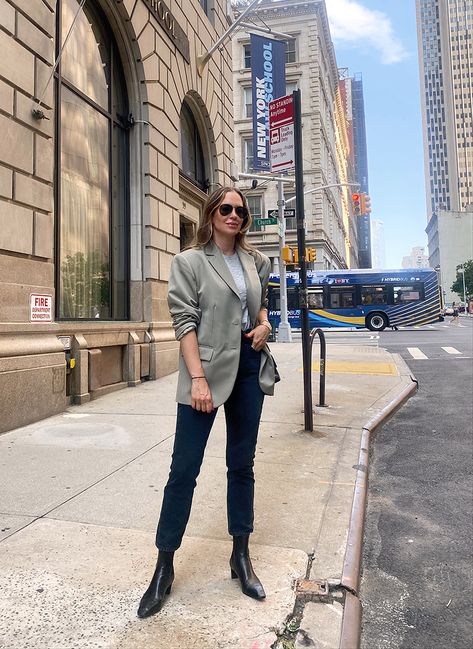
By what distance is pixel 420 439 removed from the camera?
6.03m

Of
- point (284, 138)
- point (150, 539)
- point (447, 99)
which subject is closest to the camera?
point (150, 539)

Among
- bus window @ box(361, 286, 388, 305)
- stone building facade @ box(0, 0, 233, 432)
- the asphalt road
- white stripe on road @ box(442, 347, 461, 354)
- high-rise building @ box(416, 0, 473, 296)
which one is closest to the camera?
the asphalt road

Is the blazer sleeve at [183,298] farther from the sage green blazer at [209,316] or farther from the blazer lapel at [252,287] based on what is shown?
the blazer lapel at [252,287]

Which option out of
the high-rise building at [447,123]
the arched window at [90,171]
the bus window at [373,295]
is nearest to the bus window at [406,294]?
the bus window at [373,295]

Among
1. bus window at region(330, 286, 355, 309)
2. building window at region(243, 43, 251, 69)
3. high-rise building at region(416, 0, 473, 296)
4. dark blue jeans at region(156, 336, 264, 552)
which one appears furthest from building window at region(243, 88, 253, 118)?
high-rise building at region(416, 0, 473, 296)

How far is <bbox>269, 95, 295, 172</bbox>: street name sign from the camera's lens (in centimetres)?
625

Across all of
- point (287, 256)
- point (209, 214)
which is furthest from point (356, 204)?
point (209, 214)

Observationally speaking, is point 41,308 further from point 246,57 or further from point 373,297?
point 246,57

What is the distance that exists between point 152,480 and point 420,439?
3513mm

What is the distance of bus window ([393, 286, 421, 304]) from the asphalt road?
2165cm

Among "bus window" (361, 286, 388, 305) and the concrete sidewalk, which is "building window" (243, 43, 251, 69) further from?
the concrete sidewalk

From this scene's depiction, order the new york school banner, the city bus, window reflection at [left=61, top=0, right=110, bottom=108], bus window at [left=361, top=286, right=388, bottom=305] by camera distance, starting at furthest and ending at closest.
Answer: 1. bus window at [left=361, top=286, right=388, bottom=305]
2. the city bus
3. the new york school banner
4. window reflection at [left=61, top=0, right=110, bottom=108]

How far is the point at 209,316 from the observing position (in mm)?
2404

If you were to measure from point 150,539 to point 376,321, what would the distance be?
26.9m
